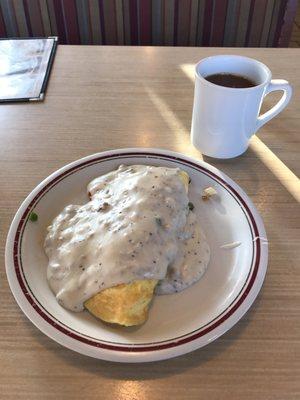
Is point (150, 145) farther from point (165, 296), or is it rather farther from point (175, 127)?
point (165, 296)

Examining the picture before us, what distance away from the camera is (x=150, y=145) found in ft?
3.32

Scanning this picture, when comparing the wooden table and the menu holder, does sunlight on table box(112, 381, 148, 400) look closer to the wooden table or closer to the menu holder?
the wooden table

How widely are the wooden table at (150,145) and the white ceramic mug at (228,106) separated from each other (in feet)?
0.17

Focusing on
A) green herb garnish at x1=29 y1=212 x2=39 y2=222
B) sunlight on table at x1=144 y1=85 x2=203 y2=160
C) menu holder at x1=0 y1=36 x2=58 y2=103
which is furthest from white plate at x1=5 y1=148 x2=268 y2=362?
menu holder at x1=0 y1=36 x2=58 y2=103

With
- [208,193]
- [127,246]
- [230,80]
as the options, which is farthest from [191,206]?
[230,80]

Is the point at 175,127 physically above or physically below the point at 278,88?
below

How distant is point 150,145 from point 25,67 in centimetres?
56

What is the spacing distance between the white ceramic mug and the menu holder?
0.52 metres

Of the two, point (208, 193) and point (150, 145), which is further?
point (150, 145)

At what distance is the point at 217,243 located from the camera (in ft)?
2.48

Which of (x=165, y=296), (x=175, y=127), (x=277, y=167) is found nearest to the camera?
(x=165, y=296)

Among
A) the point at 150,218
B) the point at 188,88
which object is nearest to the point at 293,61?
the point at 188,88

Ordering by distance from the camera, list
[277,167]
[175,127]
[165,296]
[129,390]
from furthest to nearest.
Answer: [175,127] < [277,167] < [165,296] < [129,390]

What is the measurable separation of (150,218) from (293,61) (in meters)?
0.95
